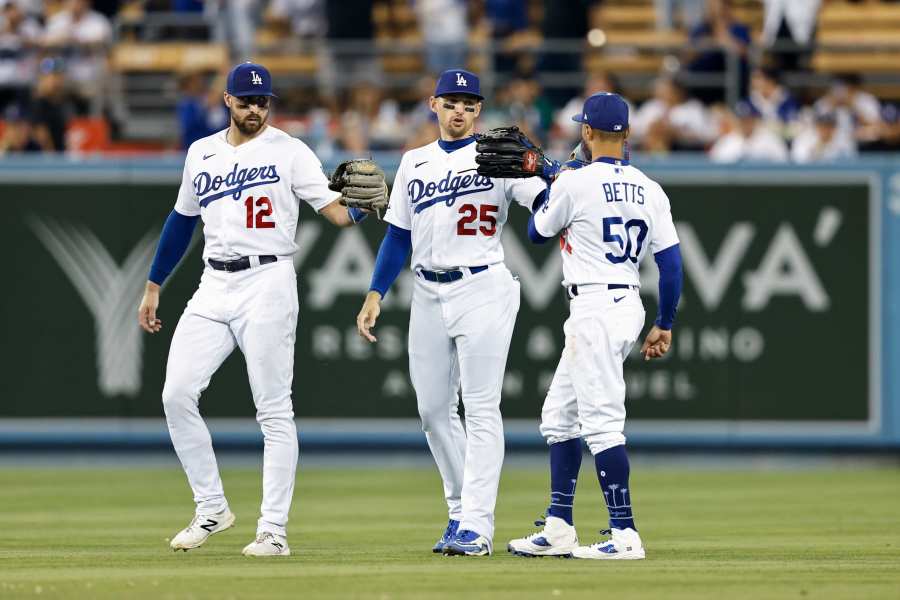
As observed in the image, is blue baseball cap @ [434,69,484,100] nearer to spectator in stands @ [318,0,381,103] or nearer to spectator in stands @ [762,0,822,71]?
spectator in stands @ [318,0,381,103]

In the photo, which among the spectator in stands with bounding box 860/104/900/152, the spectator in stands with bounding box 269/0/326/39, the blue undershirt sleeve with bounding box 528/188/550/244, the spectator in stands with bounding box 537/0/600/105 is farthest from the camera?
the spectator in stands with bounding box 269/0/326/39

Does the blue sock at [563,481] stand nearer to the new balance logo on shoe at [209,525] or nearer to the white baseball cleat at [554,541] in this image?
the white baseball cleat at [554,541]

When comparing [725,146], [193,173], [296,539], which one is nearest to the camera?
[193,173]

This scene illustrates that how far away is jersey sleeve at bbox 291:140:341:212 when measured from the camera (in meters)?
8.55

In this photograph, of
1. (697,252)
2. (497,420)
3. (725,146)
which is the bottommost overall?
(497,420)

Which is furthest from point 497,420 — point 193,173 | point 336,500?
point 336,500

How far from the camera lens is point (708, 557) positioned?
27.3 ft

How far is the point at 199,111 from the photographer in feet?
53.0

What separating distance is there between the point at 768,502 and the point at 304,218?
497 centimetres

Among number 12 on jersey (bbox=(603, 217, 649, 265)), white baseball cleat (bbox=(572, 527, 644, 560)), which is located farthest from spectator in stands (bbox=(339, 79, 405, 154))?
white baseball cleat (bbox=(572, 527, 644, 560))

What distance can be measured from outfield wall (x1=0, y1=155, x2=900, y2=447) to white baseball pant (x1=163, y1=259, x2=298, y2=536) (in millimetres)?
6034

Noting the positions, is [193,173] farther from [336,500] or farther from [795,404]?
[795,404]

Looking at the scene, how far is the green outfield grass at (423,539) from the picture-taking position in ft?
23.1

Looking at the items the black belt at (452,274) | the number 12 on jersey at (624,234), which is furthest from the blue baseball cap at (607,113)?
the black belt at (452,274)
